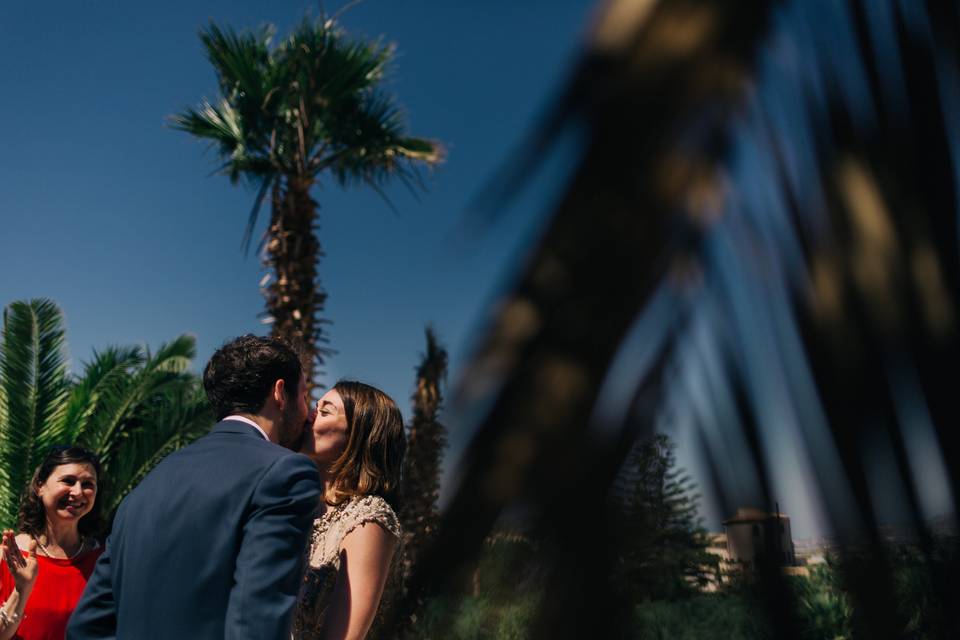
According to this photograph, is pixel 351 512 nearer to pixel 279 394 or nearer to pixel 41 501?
pixel 279 394

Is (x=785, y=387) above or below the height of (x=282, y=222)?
below

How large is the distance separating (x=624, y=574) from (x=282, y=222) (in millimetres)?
9999

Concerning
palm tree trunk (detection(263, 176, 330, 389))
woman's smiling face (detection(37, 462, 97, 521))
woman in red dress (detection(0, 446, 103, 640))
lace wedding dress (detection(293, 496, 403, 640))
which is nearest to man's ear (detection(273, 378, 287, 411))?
lace wedding dress (detection(293, 496, 403, 640))

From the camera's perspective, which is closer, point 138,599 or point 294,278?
point 138,599

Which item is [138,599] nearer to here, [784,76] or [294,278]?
[784,76]

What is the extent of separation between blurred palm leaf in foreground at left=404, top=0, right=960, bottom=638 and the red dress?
12.9 ft

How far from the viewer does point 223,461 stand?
2.24 meters

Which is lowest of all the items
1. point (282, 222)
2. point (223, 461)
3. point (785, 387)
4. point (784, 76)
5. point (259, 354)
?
point (785, 387)

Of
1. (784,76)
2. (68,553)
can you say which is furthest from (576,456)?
(68,553)

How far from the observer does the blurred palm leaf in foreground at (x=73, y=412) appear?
952cm

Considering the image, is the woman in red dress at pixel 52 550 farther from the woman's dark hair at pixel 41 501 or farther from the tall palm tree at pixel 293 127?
the tall palm tree at pixel 293 127

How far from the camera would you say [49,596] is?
3779mm

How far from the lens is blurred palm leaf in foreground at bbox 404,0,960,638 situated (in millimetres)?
345

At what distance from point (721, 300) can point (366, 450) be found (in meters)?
2.54
